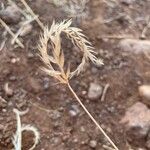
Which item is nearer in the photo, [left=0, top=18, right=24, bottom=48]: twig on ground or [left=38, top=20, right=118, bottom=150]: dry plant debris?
[left=38, top=20, right=118, bottom=150]: dry plant debris

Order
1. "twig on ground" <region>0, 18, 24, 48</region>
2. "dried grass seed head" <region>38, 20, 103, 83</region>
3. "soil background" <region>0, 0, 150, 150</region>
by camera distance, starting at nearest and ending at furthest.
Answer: "dried grass seed head" <region>38, 20, 103, 83</region> → "soil background" <region>0, 0, 150, 150</region> → "twig on ground" <region>0, 18, 24, 48</region>

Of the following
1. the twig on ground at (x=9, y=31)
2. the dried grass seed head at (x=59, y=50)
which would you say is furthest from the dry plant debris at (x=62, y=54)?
the twig on ground at (x=9, y=31)

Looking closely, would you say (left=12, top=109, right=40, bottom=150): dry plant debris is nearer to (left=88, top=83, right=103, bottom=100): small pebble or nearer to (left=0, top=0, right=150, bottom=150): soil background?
(left=0, top=0, right=150, bottom=150): soil background

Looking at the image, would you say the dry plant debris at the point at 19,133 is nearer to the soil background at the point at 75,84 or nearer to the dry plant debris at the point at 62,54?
the soil background at the point at 75,84

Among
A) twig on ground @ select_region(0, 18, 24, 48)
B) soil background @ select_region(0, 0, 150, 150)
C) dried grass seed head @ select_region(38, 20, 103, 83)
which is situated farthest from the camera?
twig on ground @ select_region(0, 18, 24, 48)

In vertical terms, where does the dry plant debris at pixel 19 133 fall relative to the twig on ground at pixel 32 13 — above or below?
below

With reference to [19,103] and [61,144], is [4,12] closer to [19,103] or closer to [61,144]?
[19,103]

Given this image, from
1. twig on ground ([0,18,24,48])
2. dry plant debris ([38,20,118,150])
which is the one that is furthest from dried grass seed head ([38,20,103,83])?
twig on ground ([0,18,24,48])

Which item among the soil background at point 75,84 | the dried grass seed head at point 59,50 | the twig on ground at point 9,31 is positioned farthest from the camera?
the twig on ground at point 9,31

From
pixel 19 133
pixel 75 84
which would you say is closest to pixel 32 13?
pixel 75 84

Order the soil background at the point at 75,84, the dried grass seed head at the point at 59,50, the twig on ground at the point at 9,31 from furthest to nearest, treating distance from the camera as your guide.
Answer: the twig on ground at the point at 9,31 → the soil background at the point at 75,84 → the dried grass seed head at the point at 59,50
